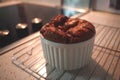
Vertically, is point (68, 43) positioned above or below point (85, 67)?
above

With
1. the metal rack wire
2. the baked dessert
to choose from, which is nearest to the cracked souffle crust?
the baked dessert

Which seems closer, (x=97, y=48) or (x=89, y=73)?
(x=89, y=73)

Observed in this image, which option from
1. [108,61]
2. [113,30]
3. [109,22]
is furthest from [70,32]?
[109,22]

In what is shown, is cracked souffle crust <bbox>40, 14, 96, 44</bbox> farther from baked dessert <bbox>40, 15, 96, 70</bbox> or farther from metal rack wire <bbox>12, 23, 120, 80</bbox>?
metal rack wire <bbox>12, 23, 120, 80</bbox>

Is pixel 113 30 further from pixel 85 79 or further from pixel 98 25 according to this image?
pixel 85 79
